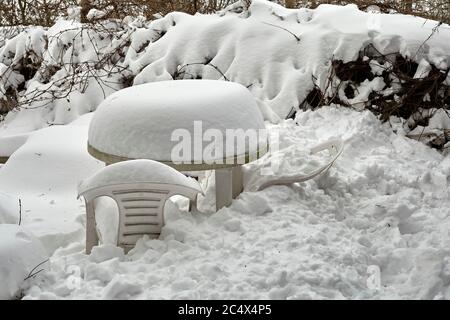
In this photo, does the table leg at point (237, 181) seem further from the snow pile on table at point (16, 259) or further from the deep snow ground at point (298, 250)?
the snow pile on table at point (16, 259)

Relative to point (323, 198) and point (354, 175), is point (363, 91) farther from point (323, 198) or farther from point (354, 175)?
point (323, 198)

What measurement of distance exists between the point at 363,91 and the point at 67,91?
11.2ft

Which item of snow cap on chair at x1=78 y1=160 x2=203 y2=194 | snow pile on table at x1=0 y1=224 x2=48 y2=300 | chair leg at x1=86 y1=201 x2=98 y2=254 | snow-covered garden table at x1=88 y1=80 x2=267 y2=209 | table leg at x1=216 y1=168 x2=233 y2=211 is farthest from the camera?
table leg at x1=216 y1=168 x2=233 y2=211

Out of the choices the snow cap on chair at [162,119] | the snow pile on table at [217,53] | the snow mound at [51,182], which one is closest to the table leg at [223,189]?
the snow cap on chair at [162,119]

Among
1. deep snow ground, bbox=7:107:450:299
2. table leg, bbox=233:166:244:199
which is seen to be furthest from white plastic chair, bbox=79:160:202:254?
table leg, bbox=233:166:244:199

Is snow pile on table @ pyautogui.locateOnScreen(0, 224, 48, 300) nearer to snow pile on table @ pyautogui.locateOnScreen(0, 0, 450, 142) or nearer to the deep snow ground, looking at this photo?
the deep snow ground

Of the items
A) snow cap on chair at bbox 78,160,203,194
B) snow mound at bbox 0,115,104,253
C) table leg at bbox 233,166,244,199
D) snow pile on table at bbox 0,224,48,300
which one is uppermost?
snow cap on chair at bbox 78,160,203,194

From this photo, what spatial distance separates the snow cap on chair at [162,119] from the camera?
307 cm

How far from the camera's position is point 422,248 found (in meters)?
2.78

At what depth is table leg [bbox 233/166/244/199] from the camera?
3.45 m

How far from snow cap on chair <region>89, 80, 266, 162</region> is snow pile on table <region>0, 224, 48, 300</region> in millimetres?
797

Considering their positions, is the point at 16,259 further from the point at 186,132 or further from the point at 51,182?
the point at 51,182

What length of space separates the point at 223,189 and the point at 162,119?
0.57 m
